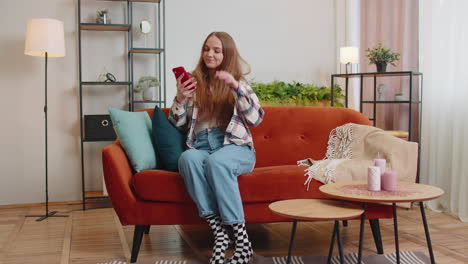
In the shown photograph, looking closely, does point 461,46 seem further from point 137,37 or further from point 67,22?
point 67,22

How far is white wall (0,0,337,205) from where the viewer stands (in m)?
4.13

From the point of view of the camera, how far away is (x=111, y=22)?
434 cm

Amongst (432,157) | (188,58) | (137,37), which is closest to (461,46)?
(432,157)

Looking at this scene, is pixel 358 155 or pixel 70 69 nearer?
pixel 358 155

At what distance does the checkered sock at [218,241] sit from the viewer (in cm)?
237

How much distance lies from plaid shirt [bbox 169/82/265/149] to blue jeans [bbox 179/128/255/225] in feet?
0.27

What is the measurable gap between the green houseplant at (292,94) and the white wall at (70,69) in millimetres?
321

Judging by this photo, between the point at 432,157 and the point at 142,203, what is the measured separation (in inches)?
91.0

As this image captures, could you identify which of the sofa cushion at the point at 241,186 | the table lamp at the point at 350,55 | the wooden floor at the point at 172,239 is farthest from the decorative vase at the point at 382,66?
the sofa cushion at the point at 241,186

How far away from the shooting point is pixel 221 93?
2715 mm

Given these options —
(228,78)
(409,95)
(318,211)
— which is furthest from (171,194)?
(409,95)

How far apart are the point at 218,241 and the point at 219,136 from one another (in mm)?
576

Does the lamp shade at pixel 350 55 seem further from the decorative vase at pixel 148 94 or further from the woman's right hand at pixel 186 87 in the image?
the woman's right hand at pixel 186 87

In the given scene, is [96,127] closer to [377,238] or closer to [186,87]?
[186,87]
